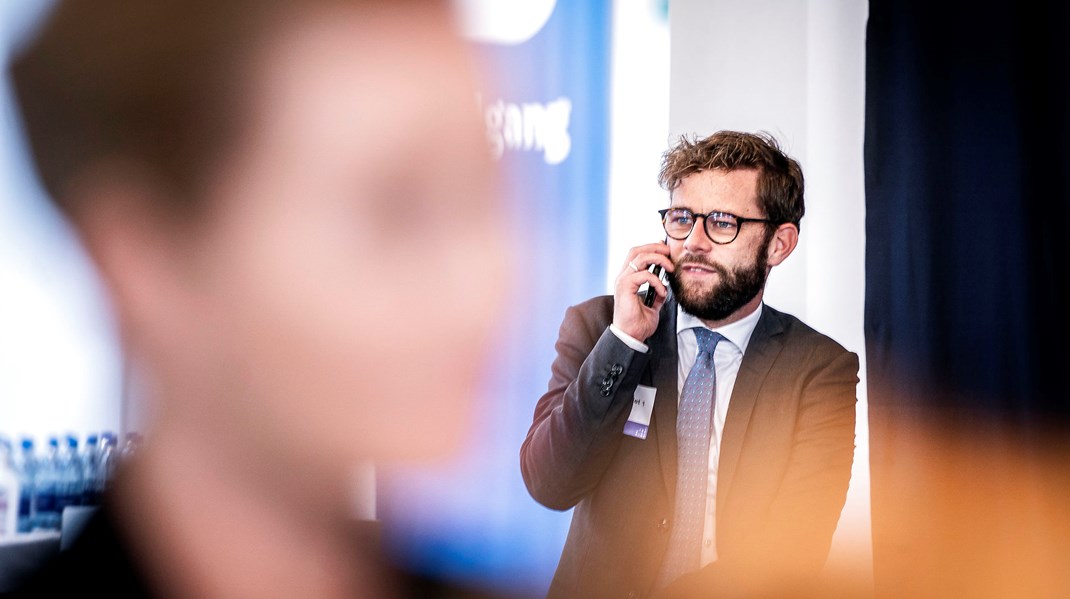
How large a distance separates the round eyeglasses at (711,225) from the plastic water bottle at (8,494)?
75.3 inches

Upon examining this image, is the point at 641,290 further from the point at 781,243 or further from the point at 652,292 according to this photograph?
the point at 781,243

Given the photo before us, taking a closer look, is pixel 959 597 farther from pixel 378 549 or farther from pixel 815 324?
pixel 378 549

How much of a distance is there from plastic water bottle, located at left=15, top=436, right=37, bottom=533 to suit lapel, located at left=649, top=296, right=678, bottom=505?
1.71 meters

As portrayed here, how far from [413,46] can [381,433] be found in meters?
0.21

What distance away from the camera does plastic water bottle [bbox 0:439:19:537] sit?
2.15m

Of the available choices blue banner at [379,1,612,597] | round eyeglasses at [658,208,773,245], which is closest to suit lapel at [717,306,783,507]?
round eyeglasses at [658,208,773,245]

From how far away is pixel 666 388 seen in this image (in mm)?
1880

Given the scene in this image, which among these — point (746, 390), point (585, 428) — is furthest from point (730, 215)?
point (585, 428)

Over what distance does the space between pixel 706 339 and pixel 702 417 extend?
203mm

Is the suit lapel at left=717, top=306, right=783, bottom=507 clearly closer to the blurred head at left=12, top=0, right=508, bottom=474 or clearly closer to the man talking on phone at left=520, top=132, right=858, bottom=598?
the man talking on phone at left=520, top=132, right=858, bottom=598

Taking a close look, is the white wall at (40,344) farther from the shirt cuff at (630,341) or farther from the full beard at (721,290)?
the full beard at (721,290)

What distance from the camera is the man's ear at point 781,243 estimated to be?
2.04 meters

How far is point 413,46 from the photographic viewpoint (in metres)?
0.43

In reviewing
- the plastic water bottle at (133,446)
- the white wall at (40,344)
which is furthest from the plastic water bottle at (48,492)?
the plastic water bottle at (133,446)
